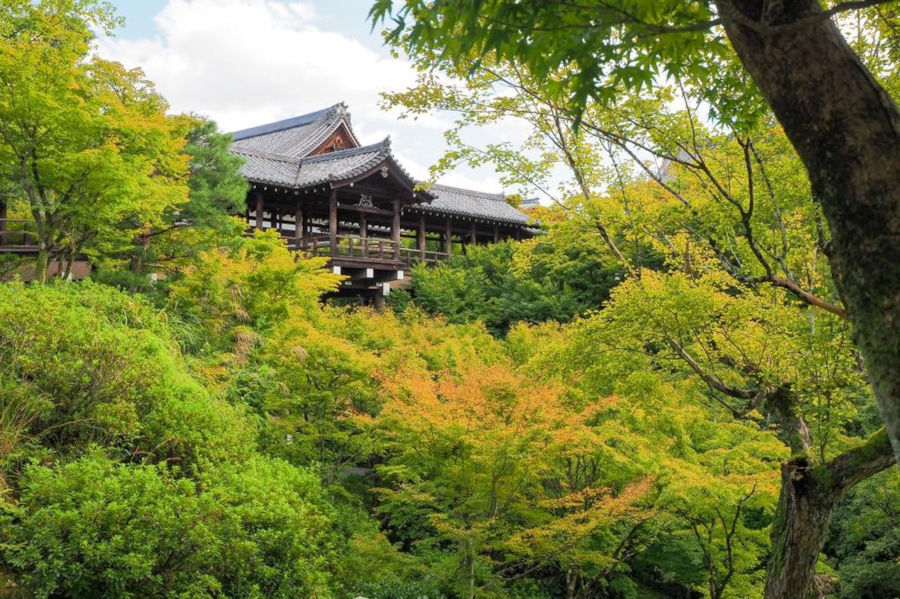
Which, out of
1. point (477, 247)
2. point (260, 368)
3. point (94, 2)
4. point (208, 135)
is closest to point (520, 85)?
point (260, 368)

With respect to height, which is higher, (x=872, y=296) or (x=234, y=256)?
(x=234, y=256)

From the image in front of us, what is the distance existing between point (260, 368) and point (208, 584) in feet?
14.3

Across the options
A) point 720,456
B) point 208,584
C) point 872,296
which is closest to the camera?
point 872,296

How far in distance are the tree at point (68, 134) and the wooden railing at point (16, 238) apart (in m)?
2.85

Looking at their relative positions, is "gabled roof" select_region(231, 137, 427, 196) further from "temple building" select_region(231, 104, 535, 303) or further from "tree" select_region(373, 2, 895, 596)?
"tree" select_region(373, 2, 895, 596)

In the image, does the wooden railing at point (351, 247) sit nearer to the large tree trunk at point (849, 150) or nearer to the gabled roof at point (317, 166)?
the gabled roof at point (317, 166)

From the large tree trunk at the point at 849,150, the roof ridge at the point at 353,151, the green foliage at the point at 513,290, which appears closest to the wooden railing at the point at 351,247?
the green foliage at the point at 513,290

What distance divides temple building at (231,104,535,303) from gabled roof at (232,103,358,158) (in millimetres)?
184

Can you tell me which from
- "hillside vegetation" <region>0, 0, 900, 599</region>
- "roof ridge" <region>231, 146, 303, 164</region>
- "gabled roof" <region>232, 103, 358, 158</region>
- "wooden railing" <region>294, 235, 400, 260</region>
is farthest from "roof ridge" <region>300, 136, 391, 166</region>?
"hillside vegetation" <region>0, 0, 900, 599</region>

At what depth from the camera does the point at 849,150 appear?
1979 millimetres

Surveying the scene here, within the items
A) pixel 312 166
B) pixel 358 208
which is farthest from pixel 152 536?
pixel 312 166

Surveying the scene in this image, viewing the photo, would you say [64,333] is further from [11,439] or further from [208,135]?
[208,135]

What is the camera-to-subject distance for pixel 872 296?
1976 mm

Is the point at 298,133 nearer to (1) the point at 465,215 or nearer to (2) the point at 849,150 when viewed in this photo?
(1) the point at 465,215
